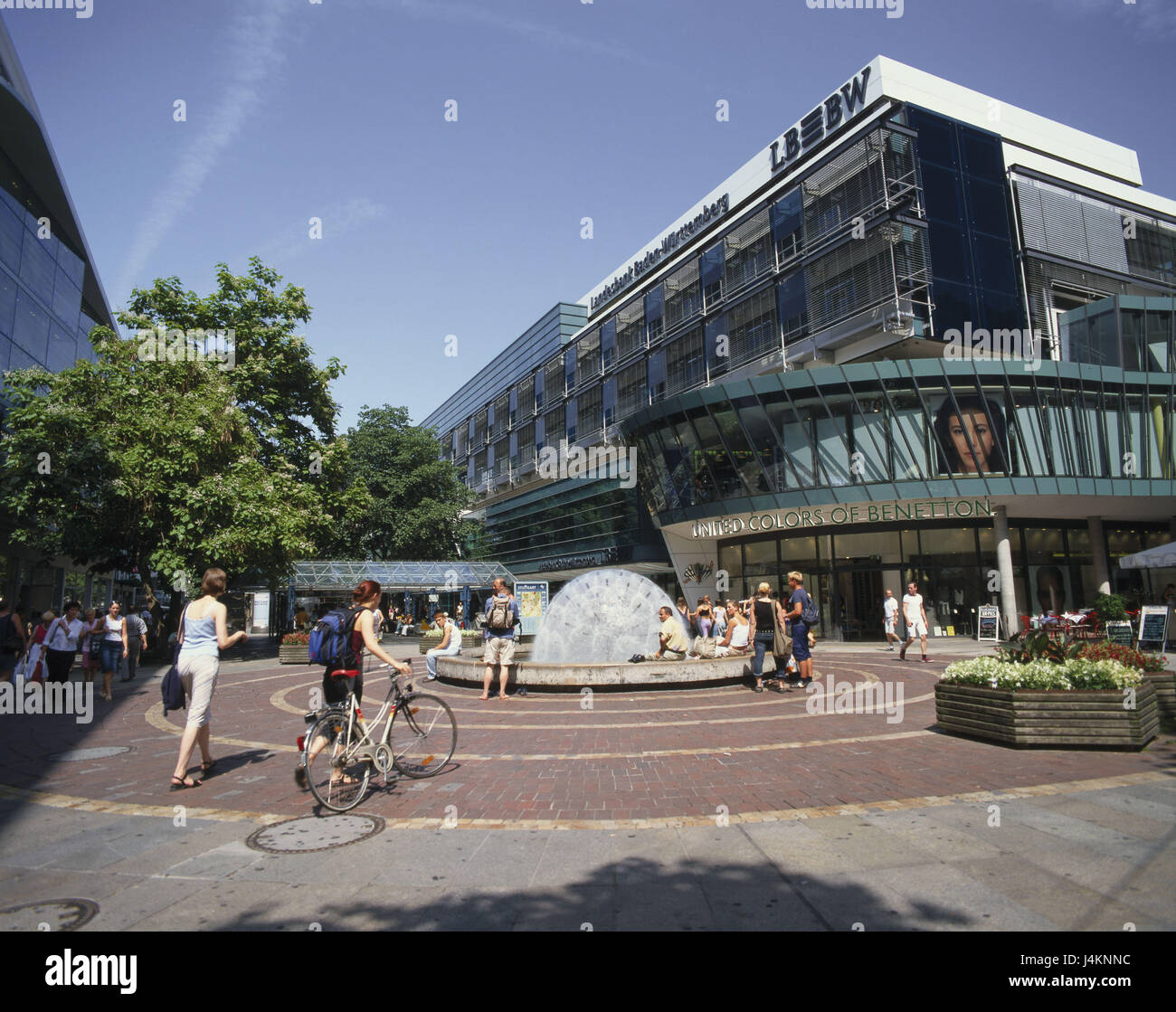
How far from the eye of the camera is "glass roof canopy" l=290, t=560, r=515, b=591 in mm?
36469

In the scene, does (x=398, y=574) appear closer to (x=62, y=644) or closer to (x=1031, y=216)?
(x=62, y=644)

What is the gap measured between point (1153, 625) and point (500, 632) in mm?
16631

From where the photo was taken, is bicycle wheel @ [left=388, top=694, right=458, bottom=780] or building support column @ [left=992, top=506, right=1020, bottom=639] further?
building support column @ [left=992, top=506, right=1020, bottom=639]

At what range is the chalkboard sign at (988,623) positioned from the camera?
960 inches

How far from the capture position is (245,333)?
88.2 ft

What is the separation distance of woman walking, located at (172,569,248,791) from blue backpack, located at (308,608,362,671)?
0.88 metres

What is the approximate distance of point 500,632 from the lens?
39.2ft

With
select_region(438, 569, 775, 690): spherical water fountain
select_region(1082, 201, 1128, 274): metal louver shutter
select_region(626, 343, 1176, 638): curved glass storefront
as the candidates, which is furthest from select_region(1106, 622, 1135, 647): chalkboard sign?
select_region(1082, 201, 1128, 274): metal louver shutter

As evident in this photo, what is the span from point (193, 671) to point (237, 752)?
212cm

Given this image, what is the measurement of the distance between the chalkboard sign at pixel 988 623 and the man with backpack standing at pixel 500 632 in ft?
65.0

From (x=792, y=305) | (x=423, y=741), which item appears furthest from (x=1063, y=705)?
(x=792, y=305)

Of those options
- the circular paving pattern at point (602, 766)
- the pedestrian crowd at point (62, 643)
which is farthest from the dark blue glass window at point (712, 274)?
the pedestrian crowd at point (62, 643)

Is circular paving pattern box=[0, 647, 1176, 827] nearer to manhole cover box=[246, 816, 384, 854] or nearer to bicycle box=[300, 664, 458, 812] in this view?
manhole cover box=[246, 816, 384, 854]
